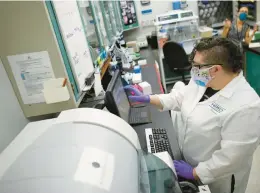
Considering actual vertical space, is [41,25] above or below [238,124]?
above

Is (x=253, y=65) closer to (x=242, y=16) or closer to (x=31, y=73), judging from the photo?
(x=242, y=16)

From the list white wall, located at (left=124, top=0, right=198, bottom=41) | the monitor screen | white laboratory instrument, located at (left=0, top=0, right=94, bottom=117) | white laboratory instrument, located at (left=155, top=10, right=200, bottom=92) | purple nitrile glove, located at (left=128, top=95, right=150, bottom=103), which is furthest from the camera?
white wall, located at (left=124, top=0, right=198, bottom=41)

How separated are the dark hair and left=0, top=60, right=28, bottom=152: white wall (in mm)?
1017

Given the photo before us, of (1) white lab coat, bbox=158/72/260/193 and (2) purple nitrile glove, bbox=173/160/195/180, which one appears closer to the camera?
(1) white lab coat, bbox=158/72/260/193

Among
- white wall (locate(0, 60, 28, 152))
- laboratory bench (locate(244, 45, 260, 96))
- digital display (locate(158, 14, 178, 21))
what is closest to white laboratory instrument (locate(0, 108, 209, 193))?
white wall (locate(0, 60, 28, 152))

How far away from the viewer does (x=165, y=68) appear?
4.52m

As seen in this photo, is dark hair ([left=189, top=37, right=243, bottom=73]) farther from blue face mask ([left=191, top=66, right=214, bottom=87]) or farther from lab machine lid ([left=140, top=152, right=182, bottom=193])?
lab machine lid ([left=140, top=152, right=182, bottom=193])

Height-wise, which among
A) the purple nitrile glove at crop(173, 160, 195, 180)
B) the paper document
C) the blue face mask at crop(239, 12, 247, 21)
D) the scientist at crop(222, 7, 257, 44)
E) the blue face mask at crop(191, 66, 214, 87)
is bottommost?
the purple nitrile glove at crop(173, 160, 195, 180)

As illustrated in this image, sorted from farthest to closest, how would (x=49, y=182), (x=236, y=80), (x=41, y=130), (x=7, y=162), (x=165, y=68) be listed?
1. (x=165, y=68)
2. (x=236, y=80)
3. (x=41, y=130)
4. (x=7, y=162)
5. (x=49, y=182)

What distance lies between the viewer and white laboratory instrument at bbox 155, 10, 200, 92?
396 cm

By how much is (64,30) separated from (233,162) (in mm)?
1085

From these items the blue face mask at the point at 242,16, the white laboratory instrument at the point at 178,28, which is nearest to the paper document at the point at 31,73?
the white laboratory instrument at the point at 178,28

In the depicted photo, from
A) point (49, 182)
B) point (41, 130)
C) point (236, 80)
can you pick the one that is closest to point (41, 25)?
point (41, 130)

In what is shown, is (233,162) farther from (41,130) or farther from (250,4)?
(250,4)
